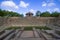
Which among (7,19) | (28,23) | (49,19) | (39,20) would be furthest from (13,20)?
(49,19)

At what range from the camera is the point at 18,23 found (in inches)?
1114

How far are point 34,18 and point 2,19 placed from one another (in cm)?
613

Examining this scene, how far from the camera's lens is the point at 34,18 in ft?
98.0

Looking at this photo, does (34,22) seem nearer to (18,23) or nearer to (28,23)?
(28,23)

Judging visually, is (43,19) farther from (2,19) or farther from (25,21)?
(2,19)

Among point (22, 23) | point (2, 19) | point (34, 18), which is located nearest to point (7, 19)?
point (2, 19)

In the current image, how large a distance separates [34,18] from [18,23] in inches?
138

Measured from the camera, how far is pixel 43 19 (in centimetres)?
3036

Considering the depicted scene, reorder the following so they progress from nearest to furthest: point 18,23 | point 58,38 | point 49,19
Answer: point 58,38 < point 18,23 < point 49,19

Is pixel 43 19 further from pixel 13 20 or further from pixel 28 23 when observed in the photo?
pixel 13 20

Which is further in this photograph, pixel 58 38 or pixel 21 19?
pixel 21 19

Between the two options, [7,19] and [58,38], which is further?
[7,19]

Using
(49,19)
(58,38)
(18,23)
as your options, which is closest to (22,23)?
(18,23)

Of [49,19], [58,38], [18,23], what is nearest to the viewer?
[58,38]
